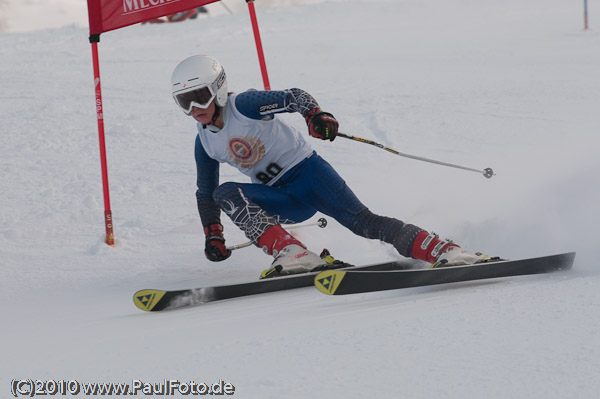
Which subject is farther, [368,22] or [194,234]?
[368,22]

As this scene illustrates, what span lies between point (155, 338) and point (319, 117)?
1471mm

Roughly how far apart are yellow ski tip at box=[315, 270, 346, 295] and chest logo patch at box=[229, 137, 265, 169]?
1.28m

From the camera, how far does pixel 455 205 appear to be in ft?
17.9

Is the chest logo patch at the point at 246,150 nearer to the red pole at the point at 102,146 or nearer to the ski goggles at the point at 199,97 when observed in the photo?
the ski goggles at the point at 199,97

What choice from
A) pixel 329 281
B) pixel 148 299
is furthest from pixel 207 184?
pixel 329 281

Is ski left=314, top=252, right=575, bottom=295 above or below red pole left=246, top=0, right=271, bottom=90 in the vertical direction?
below

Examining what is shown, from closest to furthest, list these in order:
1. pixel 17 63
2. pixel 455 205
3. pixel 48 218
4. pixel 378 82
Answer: pixel 455 205
pixel 48 218
pixel 378 82
pixel 17 63

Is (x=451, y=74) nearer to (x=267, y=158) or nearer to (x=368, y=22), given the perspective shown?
(x=368, y=22)

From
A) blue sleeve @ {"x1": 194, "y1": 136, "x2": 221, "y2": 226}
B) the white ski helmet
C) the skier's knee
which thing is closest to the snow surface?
blue sleeve @ {"x1": 194, "y1": 136, "x2": 221, "y2": 226}

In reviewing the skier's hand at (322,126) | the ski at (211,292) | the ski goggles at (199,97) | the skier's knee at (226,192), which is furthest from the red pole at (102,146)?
the skier's hand at (322,126)

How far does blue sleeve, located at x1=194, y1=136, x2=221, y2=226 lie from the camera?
4.40 meters

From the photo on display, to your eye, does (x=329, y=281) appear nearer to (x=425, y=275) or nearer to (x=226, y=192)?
(x=425, y=275)

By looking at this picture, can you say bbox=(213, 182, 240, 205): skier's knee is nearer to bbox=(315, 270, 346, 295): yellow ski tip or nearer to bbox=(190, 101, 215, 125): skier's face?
bbox=(190, 101, 215, 125): skier's face

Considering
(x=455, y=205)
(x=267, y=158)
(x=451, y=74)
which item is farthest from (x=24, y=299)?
(x=451, y=74)
